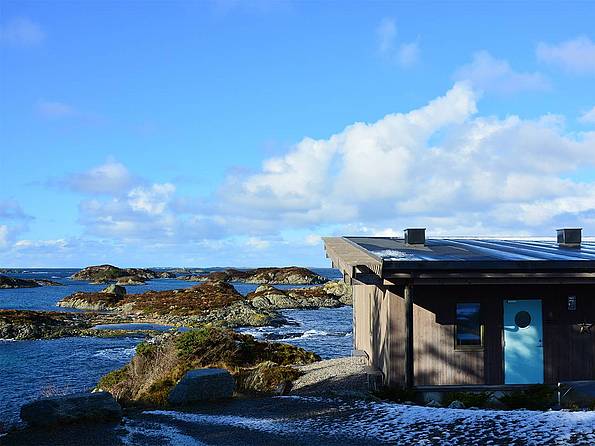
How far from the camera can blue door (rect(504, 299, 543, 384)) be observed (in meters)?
14.5

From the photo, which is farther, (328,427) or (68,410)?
(68,410)

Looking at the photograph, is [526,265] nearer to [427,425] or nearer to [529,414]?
[529,414]

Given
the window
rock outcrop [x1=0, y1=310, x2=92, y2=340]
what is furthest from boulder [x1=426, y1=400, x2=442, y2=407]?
rock outcrop [x1=0, y1=310, x2=92, y2=340]

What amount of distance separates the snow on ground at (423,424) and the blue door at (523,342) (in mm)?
2663

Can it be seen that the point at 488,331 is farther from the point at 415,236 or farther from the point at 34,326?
the point at 34,326

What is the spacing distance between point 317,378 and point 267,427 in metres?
5.80

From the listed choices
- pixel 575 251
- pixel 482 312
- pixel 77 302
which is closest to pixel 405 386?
pixel 482 312

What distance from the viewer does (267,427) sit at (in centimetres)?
1141

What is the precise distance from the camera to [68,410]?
1188 centimetres

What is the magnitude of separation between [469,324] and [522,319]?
1.34 meters

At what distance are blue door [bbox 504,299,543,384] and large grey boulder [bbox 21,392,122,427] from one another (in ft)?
30.1

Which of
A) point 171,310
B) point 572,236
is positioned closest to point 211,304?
point 171,310

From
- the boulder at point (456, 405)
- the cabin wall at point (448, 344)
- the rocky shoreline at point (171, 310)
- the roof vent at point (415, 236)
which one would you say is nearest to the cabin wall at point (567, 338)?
the cabin wall at point (448, 344)

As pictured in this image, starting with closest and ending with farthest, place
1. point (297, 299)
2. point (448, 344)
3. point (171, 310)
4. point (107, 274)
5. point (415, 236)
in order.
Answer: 1. point (448, 344)
2. point (415, 236)
3. point (171, 310)
4. point (297, 299)
5. point (107, 274)
